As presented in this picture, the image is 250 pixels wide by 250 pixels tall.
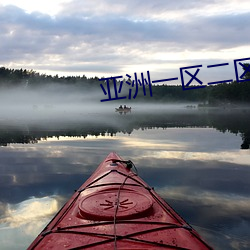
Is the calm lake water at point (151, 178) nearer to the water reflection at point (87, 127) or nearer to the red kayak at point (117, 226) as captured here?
the red kayak at point (117, 226)

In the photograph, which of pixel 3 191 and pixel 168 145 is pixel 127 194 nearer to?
pixel 3 191

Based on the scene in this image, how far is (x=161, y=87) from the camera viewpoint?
564ft

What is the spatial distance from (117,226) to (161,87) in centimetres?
17028

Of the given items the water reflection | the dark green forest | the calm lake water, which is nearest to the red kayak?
the calm lake water

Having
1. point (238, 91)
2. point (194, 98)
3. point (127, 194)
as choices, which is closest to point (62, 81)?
point (194, 98)

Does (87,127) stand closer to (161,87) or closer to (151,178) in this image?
(151,178)

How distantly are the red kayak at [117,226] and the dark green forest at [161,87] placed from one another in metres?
98.5

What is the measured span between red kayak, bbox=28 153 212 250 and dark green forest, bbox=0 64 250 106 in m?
98.5

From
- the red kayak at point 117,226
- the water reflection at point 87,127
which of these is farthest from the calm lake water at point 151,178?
the water reflection at point 87,127

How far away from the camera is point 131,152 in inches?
609

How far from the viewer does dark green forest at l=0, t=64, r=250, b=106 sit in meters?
99.6

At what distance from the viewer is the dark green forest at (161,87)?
9956cm

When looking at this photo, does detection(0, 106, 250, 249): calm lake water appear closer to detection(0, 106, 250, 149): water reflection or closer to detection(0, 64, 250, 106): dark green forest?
detection(0, 106, 250, 149): water reflection

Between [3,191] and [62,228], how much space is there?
16.9ft
